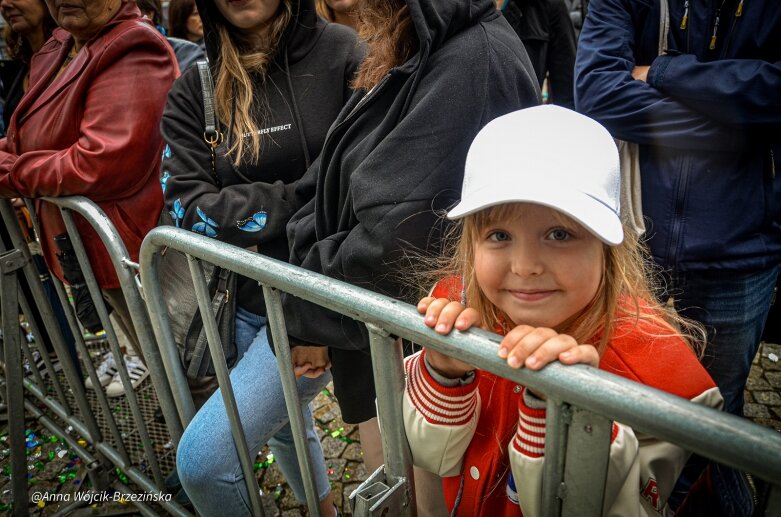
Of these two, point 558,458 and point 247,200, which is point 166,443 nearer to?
point 247,200

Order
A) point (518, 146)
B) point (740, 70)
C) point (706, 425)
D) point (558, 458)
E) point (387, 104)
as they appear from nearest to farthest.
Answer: point (706, 425) < point (558, 458) < point (518, 146) < point (387, 104) < point (740, 70)

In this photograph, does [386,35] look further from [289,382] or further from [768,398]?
[768,398]

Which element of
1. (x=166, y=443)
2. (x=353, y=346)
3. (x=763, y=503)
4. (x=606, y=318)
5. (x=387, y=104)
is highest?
(x=387, y=104)

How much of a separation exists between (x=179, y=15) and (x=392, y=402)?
402cm

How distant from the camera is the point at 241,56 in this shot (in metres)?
1.98

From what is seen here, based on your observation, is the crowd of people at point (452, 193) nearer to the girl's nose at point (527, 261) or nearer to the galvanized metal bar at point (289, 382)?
the girl's nose at point (527, 261)

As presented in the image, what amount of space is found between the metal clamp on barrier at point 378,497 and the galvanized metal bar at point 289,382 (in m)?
0.30

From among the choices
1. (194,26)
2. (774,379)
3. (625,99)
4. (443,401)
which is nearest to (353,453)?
(443,401)

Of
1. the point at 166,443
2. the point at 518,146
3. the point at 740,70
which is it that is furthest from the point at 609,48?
the point at 166,443

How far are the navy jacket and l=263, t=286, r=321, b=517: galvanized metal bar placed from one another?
55.6 inches

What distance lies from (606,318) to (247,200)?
1.20 m

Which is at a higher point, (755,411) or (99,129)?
(99,129)

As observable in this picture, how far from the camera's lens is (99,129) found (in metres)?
2.11

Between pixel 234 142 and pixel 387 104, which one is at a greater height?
pixel 387 104
